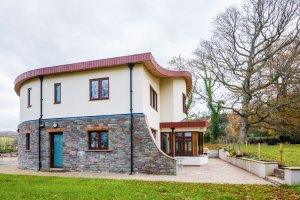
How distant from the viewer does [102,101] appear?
1585 cm

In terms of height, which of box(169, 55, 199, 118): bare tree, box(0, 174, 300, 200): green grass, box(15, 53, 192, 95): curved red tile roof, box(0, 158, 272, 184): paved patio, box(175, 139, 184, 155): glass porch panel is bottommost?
box(0, 158, 272, 184): paved patio

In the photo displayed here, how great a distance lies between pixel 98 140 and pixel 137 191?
6802 mm

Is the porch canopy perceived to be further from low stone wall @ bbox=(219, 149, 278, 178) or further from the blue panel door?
the blue panel door

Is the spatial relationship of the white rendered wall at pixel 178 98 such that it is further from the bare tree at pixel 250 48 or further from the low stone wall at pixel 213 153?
the bare tree at pixel 250 48

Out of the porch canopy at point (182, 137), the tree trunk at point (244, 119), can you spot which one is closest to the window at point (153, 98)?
the porch canopy at point (182, 137)

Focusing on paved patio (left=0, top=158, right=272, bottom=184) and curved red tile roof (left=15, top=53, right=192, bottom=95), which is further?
curved red tile roof (left=15, top=53, right=192, bottom=95)

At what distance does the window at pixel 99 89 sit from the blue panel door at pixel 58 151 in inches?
121

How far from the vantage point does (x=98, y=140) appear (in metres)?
15.8

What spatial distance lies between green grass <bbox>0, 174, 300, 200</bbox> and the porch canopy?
Answer: 8.66 m

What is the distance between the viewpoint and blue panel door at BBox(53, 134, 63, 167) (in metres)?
16.8

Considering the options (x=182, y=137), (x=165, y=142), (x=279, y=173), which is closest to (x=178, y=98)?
(x=182, y=137)

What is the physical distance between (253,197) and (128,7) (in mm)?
11257

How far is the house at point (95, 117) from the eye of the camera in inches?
588

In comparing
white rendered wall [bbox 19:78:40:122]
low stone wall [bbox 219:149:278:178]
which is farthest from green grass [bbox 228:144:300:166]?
white rendered wall [bbox 19:78:40:122]
